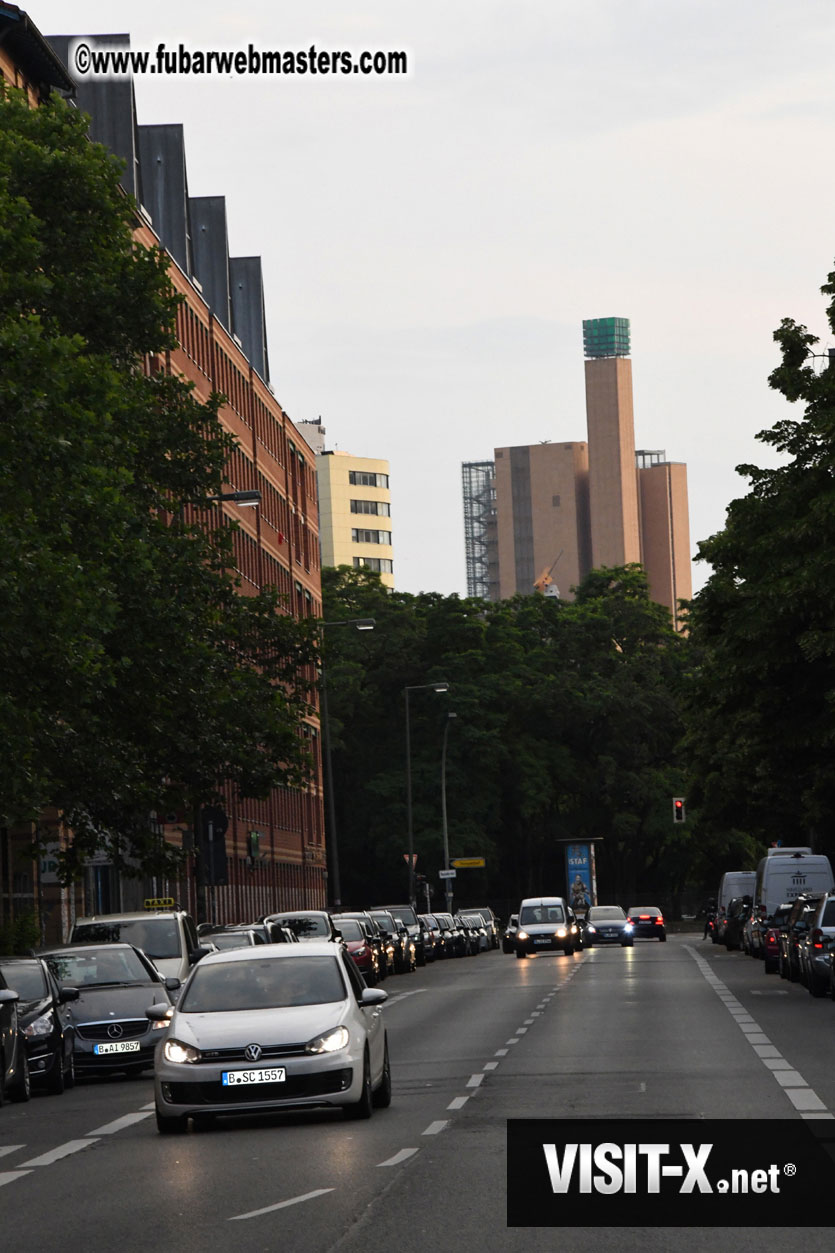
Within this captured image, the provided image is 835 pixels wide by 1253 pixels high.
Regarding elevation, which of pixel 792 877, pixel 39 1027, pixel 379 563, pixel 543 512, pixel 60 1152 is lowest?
pixel 60 1152

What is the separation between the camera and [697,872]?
9994 cm

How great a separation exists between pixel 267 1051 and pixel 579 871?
82504mm

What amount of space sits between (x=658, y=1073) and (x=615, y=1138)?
23.6 feet

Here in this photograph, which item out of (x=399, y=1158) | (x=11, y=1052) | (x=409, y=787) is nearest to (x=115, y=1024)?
(x=11, y=1052)

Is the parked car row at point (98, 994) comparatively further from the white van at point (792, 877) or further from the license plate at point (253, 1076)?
the white van at point (792, 877)

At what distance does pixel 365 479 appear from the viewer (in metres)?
186

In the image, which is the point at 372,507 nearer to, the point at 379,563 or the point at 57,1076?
the point at 379,563

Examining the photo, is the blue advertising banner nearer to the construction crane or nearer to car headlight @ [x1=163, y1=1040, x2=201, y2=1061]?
car headlight @ [x1=163, y1=1040, x2=201, y2=1061]

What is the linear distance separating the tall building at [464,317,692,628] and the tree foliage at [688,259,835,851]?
133m

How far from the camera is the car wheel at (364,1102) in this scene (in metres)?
18.8

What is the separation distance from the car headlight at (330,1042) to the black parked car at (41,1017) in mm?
6483

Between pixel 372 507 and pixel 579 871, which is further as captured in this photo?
pixel 372 507

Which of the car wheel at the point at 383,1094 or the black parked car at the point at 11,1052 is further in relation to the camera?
the black parked car at the point at 11,1052

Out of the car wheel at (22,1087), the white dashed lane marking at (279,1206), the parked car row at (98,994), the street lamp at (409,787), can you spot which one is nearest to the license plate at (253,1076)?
the parked car row at (98,994)
